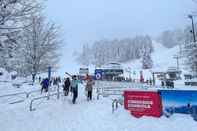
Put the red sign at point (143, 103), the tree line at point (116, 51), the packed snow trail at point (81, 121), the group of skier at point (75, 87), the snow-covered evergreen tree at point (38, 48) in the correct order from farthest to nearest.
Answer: the tree line at point (116, 51), the snow-covered evergreen tree at point (38, 48), the group of skier at point (75, 87), the red sign at point (143, 103), the packed snow trail at point (81, 121)

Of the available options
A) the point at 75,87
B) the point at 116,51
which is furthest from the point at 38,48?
the point at 116,51

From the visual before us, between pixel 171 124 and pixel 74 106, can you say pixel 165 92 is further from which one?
pixel 74 106

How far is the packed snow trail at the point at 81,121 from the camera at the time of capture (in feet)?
37.4

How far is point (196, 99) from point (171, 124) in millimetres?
1956

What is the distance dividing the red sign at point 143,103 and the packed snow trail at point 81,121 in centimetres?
49

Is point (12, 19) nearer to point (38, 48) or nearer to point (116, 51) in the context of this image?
point (38, 48)

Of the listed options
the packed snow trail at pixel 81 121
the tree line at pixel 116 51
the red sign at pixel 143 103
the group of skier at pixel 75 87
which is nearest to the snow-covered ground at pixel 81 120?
the packed snow trail at pixel 81 121

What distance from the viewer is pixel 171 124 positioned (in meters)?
11.9

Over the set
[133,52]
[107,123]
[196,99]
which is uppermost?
[133,52]

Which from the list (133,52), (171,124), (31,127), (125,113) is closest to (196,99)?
(171,124)

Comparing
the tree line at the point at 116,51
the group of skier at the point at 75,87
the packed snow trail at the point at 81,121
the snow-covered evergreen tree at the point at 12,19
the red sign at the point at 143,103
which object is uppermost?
the tree line at the point at 116,51

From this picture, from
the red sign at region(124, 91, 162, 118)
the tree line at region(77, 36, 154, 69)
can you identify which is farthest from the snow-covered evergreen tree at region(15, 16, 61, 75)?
A: the tree line at region(77, 36, 154, 69)

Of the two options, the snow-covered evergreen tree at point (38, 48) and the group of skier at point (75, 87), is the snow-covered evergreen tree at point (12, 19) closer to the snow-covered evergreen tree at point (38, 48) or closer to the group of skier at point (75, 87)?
the group of skier at point (75, 87)

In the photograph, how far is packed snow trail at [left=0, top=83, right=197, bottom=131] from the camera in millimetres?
11412
